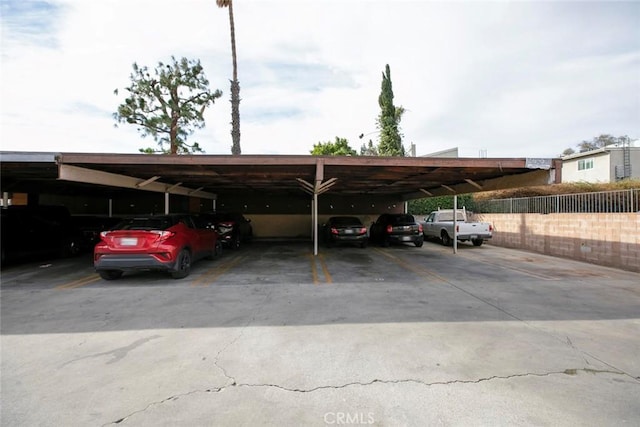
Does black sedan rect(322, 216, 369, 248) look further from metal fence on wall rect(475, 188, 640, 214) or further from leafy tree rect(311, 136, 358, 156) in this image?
leafy tree rect(311, 136, 358, 156)

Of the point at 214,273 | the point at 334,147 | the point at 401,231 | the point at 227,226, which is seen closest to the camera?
the point at 214,273

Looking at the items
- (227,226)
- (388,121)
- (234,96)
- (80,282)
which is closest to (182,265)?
(80,282)

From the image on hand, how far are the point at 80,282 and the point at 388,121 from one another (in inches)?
1241

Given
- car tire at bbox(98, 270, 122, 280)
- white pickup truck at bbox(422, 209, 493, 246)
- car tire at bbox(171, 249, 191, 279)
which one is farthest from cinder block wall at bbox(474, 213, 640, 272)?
car tire at bbox(98, 270, 122, 280)

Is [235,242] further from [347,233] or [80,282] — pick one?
[80,282]

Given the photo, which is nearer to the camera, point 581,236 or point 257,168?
point 257,168

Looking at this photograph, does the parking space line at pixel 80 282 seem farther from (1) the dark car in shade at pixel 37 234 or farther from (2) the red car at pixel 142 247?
(1) the dark car in shade at pixel 37 234

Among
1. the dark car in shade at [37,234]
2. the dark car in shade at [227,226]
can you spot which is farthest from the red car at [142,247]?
the dark car in shade at [227,226]

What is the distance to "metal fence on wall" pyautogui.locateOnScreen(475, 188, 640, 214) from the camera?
385 inches

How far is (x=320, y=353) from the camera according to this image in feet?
12.1

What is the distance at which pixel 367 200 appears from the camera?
811 inches

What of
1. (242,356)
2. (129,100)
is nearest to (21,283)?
(242,356)

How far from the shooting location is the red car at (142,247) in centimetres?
695

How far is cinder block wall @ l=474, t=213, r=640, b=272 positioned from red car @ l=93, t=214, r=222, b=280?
1221 cm
